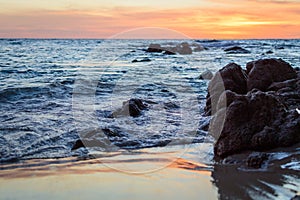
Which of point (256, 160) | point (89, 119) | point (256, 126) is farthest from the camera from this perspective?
point (89, 119)

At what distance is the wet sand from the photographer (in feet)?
9.87

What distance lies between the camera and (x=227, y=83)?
22.4 feet

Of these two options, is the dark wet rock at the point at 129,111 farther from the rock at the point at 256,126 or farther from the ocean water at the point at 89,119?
the rock at the point at 256,126

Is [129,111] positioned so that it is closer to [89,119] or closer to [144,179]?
[89,119]

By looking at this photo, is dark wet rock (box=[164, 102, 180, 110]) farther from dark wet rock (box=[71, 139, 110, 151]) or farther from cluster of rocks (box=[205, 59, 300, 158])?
cluster of rocks (box=[205, 59, 300, 158])

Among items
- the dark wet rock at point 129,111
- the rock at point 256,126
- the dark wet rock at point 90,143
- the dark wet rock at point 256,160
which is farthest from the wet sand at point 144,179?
the dark wet rock at point 129,111

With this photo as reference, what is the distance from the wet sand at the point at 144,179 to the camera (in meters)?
3.01

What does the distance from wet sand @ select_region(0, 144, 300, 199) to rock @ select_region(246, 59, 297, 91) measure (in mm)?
3024

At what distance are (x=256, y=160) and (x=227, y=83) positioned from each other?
131 inches

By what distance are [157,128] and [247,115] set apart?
6.25 ft

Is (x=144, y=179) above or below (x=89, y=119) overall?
above

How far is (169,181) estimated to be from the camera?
3330 millimetres

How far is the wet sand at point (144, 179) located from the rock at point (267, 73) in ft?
9.92

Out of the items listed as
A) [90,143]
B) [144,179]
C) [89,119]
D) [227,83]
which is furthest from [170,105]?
[144,179]
